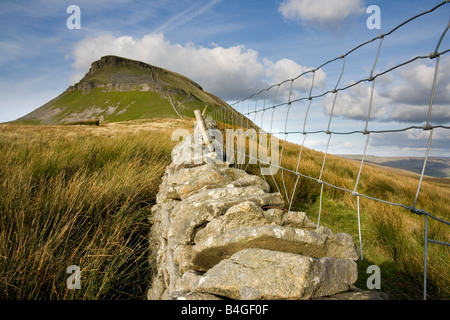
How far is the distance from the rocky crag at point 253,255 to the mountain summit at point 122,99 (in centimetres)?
7982

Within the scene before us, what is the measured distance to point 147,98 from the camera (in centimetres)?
9894

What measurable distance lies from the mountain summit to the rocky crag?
7982 centimetres

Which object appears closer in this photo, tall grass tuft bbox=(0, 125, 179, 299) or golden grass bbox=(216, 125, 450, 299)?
tall grass tuft bbox=(0, 125, 179, 299)

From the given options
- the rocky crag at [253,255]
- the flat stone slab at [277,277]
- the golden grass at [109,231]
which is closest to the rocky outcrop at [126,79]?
the golden grass at [109,231]

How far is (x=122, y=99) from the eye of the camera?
337 ft

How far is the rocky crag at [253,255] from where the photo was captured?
1157mm

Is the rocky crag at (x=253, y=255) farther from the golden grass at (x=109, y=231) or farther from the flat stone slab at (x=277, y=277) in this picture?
the golden grass at (x=109, y=231)

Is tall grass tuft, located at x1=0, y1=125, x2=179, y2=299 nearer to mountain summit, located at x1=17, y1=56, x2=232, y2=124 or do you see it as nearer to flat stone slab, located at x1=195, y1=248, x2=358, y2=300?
flat stone slab, located at x1=195, y1=248, x2=358, y2=300

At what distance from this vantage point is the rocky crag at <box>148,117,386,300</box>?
1.16 m

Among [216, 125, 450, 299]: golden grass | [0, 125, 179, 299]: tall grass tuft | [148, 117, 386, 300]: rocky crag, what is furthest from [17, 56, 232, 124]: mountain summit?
[148, 117, 386, 300]: rocky crag

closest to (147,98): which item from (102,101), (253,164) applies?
(102,101)

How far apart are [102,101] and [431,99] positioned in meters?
119

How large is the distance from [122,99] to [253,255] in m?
113
